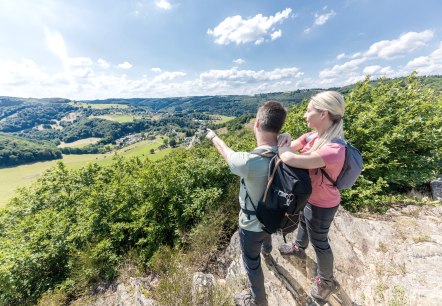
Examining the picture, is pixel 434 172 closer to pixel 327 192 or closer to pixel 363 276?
pixel 363 276

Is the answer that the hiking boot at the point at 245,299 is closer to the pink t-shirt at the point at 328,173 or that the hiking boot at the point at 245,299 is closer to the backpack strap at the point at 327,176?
the pink t-shirt at the point at 328,173

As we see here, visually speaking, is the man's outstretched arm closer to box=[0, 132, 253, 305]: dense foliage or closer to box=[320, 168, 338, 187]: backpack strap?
box=[320, 168, 338, 187]: backpack strap

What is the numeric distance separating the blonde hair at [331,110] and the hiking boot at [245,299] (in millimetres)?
2326

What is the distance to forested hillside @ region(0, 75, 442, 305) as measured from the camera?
17.1 ft

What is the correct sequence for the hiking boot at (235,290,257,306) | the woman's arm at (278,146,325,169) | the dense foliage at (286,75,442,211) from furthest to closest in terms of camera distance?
the dense foliage at (286,75,442,211) → the hiking boot at (235,290,257,306) → the woman's arm at (278,146,325,169)

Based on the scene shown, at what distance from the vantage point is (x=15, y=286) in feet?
19.3

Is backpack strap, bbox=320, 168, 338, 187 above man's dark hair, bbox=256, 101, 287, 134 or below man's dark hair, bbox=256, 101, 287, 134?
below

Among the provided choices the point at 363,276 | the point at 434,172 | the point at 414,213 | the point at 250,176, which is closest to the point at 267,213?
the point at 250,176

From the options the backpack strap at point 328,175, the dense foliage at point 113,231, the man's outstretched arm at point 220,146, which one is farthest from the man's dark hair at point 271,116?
the dense foliage at point 113,231

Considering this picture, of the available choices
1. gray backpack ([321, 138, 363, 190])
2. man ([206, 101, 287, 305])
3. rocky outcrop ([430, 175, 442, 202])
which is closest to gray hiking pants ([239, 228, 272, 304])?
man ([206, 101, 287, 305])

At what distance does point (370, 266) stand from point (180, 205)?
13.7 feet

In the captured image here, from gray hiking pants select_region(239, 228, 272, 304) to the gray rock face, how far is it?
0.41m

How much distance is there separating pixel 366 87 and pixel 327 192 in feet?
22.1

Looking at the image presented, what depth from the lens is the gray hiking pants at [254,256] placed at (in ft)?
9.13
